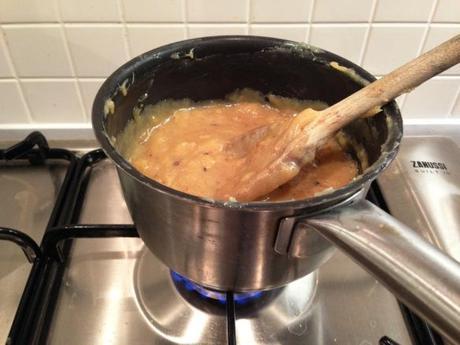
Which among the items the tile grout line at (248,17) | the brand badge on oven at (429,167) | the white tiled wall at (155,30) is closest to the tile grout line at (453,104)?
the white tiled wall at (155,30)

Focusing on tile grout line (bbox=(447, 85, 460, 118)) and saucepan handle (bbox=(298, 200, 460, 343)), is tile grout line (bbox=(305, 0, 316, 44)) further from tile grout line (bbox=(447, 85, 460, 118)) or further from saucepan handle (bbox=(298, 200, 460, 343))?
saucepan handle (bbox=(298, 200, 460, 343))

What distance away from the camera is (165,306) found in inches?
21.9

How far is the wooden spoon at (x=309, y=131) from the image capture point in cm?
47

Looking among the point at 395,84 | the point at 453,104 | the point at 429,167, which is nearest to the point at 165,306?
the point at 395,84

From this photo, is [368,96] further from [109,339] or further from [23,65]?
[23,65]

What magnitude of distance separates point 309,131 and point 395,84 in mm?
107

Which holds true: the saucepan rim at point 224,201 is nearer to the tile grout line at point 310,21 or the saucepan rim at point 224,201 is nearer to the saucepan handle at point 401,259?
the saucepan handle at point 401,259

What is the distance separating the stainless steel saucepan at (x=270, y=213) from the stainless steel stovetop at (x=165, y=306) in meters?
0.09

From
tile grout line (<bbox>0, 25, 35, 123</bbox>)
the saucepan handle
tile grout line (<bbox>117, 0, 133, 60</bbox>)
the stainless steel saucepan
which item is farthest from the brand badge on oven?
tile grout line (<bbox>0, 25, 35, 123</bbox>)

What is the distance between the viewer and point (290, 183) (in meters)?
0.58

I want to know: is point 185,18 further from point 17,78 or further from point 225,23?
point 17,78

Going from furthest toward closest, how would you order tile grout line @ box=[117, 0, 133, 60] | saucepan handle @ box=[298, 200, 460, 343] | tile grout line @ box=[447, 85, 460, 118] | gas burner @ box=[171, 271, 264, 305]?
tile grout line @ box=[447, 85, 460, 118] < tile grout line @ box=[117, 0, 133, 60] < gas burner @ box=[171, 271, 264, 305] < saucepan handle @ box=[298, 200, 460, 343]

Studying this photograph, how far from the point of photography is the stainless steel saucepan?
33cm

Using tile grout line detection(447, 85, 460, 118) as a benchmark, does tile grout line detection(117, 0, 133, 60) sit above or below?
above
